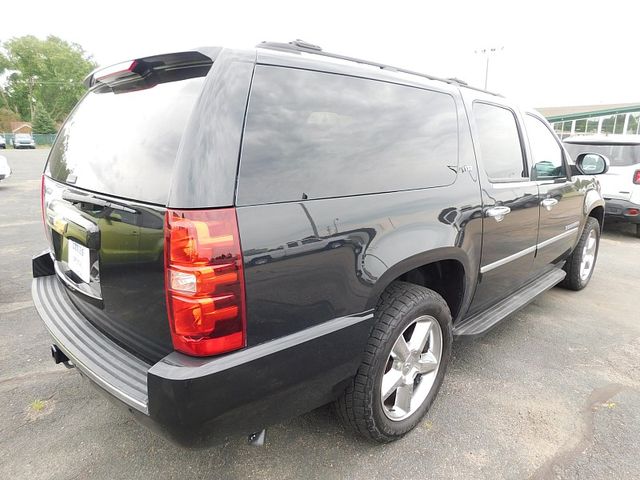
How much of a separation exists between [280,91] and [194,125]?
0.37 metres

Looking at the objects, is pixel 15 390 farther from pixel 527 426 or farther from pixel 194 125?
pixel 527 426

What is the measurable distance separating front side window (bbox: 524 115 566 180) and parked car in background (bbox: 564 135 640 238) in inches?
166

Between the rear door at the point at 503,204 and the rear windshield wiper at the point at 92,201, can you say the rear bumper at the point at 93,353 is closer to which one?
the rear windshield wiper at the point at 92,201

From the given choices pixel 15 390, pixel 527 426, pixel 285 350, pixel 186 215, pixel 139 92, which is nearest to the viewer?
pixel 186 215

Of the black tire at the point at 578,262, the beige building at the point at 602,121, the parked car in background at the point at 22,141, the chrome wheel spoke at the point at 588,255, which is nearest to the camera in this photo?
the black tire at the point at 578,262

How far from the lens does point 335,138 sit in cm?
175

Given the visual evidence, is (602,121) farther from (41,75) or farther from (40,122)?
(41,75)

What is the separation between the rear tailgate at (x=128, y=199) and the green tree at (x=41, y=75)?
73.3m

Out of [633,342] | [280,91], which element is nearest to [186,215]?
[280,91]

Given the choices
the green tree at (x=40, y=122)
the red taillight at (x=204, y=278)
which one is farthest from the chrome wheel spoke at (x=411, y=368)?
the green tree at (x=40, y=122)

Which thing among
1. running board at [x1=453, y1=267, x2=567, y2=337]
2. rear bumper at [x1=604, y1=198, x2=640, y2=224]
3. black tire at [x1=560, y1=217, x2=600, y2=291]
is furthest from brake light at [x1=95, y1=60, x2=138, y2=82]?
rear bumper at [x1=604, y1=198, x2=640, y2=224]

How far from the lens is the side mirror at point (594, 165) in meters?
3.92

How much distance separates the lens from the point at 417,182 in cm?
208

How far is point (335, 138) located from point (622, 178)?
23.4ft
